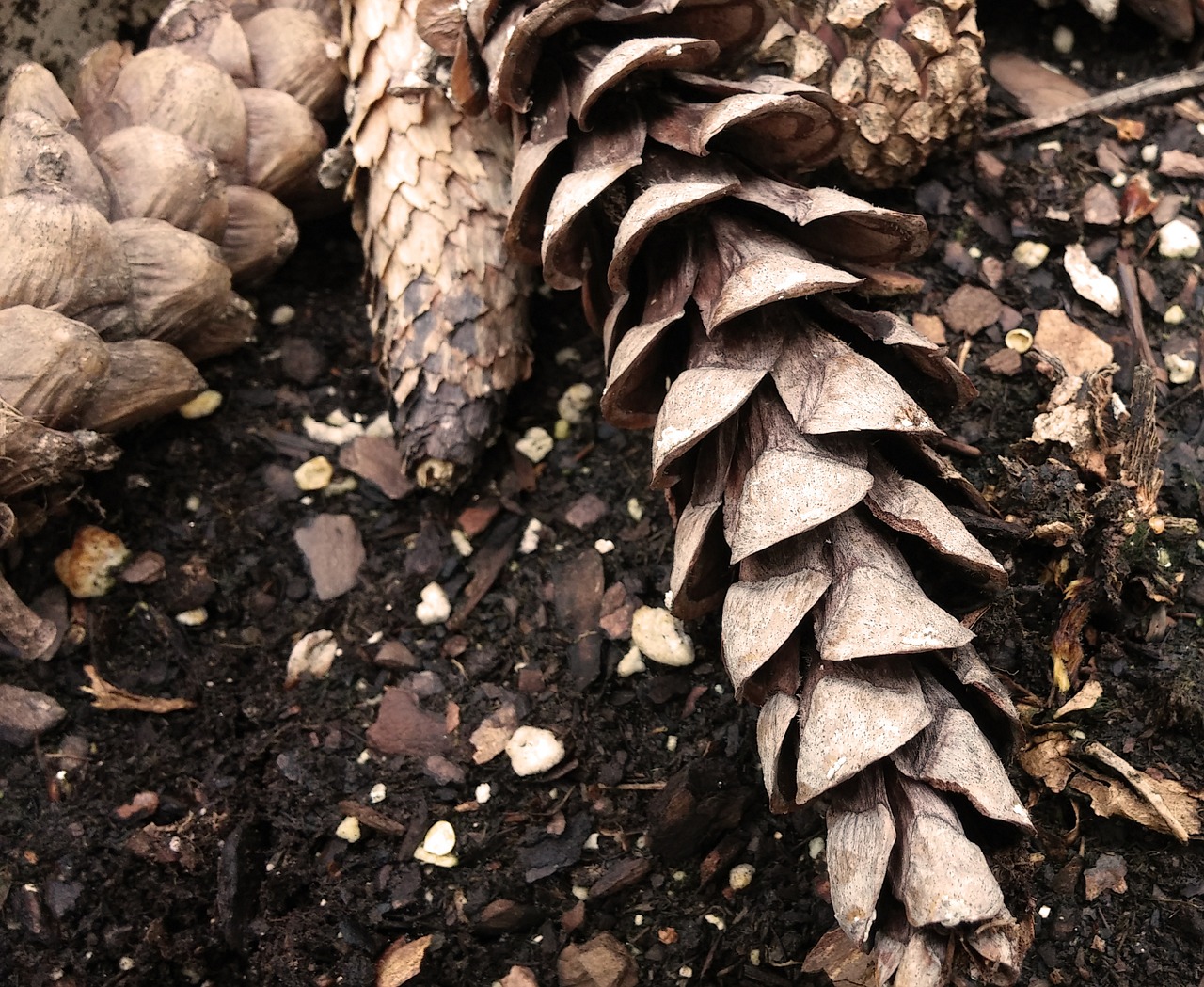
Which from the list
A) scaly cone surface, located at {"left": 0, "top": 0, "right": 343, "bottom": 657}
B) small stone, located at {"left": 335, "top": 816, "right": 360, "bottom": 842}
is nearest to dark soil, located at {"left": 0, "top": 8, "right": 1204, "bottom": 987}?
small stone, located at {"left": 335, "top": 816, "right": 360, "bottom": 842}

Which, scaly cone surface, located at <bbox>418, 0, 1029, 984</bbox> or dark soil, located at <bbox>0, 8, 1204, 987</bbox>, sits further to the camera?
dark soil, located at <bbox>0, 8, 1204, 987</bbox>

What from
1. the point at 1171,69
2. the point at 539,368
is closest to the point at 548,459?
the point at 539,368

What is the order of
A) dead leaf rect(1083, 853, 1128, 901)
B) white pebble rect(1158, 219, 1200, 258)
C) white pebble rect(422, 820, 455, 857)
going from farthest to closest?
1. white pebble rect(1158, 219, 1200, 258)
2. white pebble rect(422, 820, 455, 857)
3. dead leaf rect(1083, 853, 1128, 901)

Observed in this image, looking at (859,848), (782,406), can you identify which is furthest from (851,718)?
(782,406)

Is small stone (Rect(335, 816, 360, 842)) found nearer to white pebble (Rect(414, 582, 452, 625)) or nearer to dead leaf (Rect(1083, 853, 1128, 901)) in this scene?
white pebble (Rect(414, 582, 452, 625))

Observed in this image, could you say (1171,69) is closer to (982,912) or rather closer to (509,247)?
(509,247)

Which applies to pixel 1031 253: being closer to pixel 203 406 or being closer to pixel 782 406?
pixel 782 406

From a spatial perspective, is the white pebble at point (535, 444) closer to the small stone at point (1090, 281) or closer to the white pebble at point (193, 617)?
the white pebble at point (193, 617)
